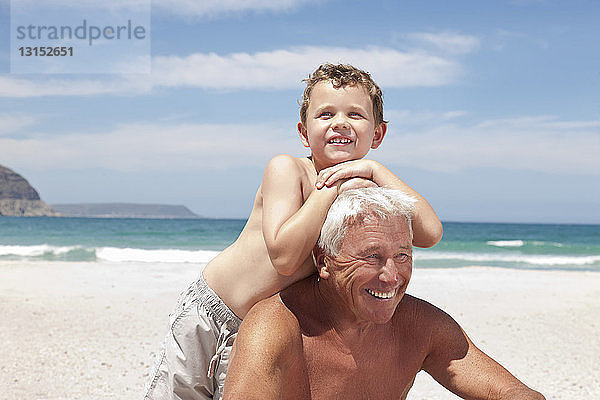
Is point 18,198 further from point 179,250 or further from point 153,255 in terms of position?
point 153,255

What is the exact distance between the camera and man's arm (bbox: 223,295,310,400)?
2559 mm

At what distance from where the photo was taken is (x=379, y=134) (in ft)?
11.1

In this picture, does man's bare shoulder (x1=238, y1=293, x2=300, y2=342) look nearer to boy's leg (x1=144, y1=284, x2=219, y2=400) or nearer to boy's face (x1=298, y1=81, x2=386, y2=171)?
boy's leg (x1=144, y1=284, x2=219, y2=400)

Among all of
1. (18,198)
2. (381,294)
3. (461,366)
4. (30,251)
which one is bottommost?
(18,198)

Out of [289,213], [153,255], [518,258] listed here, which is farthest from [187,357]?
[518,258]

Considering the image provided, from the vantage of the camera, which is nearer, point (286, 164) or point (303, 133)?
point (286, 164)

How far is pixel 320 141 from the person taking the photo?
10.3 feet

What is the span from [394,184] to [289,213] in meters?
0.46

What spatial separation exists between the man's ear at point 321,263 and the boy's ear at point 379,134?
793mm

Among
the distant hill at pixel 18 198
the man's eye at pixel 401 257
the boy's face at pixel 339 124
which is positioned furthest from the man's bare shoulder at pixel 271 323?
the distant hill at pixel 18 198

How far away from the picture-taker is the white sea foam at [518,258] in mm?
29531

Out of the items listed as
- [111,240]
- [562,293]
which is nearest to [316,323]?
[562,293]

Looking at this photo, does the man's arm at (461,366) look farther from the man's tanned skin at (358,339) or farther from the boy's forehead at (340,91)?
the boy's forehead at (340,91)

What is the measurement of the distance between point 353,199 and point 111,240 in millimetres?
38553
